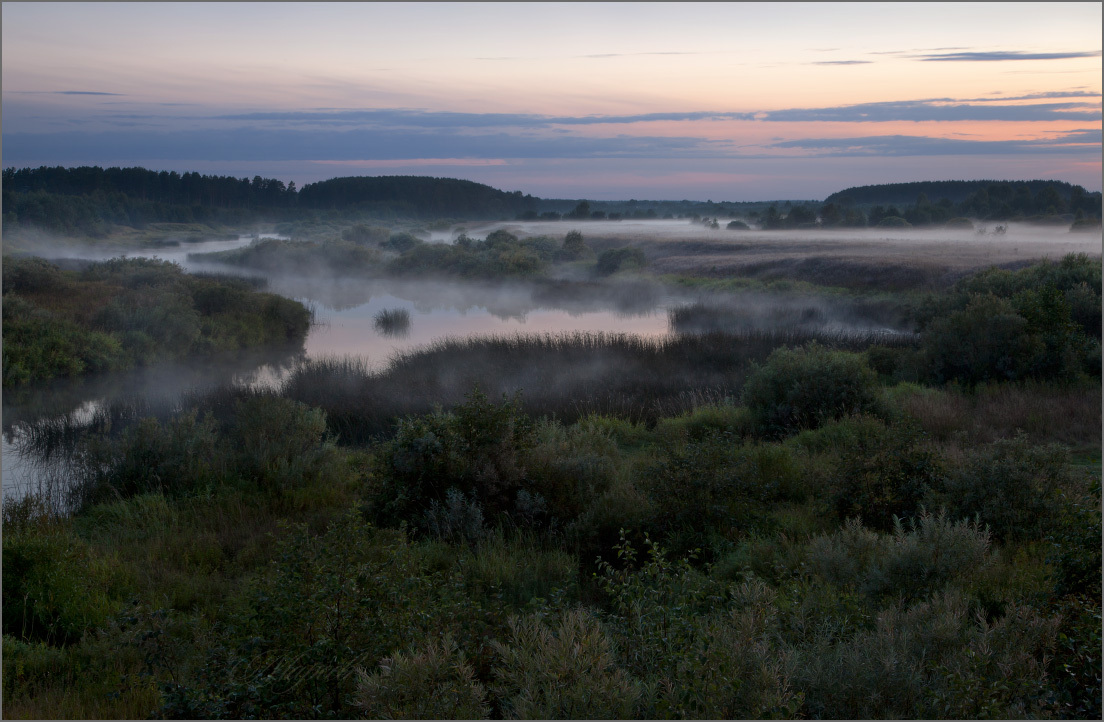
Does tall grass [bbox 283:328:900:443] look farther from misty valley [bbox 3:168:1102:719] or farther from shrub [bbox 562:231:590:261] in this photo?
shrub [bbox 562:231:590:261]

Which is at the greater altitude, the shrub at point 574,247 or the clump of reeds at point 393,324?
the shrub at point 574,247

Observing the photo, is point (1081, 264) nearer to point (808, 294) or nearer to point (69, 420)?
point (808, 294)

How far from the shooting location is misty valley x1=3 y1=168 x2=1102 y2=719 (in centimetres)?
349

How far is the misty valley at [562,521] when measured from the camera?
3490 mm

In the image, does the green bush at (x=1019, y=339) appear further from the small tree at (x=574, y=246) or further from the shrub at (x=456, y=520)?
the small tree at (x=574, y=246)

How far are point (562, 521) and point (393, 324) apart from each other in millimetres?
21322

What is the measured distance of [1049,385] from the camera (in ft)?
39.2

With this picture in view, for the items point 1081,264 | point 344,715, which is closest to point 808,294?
point 1081,264

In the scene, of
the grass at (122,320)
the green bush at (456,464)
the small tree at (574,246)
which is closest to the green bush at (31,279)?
the grass at (122,320)

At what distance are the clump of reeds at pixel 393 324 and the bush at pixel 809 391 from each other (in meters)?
17.2

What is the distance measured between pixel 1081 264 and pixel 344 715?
20020mm

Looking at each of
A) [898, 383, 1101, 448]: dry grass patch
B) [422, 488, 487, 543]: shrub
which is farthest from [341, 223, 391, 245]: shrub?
[422, 488, 487, 543]: shrub

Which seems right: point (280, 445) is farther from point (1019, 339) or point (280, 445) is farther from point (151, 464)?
point (1019, 339)

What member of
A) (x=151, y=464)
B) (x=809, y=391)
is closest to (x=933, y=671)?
(x=809, y=391)
